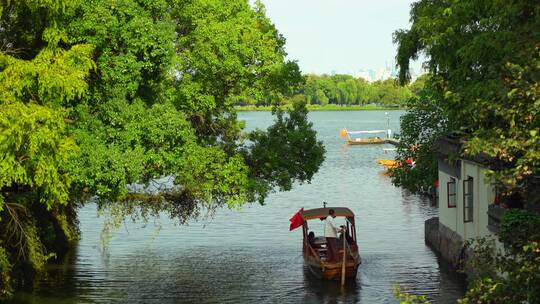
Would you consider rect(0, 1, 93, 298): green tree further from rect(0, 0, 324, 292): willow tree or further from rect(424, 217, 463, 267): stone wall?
rect(424, 217, 463, 267): stone wall

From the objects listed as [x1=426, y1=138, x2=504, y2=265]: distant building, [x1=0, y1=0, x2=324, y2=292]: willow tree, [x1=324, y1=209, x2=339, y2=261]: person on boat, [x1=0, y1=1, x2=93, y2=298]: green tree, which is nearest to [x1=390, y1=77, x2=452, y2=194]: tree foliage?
[x1=426, y1=138, x2=504, y2=265]: distant building

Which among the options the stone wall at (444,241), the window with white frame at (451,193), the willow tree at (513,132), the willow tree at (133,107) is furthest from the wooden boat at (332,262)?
the willow tree at (513,132)

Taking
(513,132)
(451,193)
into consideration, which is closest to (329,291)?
(451,193)

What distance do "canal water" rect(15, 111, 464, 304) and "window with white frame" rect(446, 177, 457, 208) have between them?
104 inches

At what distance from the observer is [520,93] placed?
11.1m

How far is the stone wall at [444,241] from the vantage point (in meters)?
32.3

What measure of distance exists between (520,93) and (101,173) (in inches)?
646

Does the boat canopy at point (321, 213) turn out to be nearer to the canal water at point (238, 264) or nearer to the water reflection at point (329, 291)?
the canal water at point (238, 264)

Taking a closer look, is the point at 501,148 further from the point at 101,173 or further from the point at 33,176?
the point at 101,173

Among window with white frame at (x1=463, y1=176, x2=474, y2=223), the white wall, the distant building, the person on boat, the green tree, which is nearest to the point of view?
the green tree

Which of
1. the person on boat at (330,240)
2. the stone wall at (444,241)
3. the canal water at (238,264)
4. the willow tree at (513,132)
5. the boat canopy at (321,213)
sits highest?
the willow tree at (513,132)

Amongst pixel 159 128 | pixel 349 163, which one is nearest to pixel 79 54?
pixel 159 128

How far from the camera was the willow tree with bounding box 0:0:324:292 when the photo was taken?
22.0 metres

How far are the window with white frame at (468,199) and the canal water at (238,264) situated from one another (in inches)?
98.7
